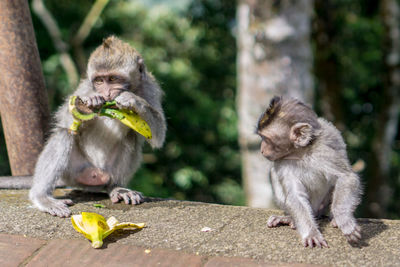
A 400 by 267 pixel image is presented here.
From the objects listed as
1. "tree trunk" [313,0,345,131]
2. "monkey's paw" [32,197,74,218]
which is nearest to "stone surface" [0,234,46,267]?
"monkey's paw" [32,197,74,218]

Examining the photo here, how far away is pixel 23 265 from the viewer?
304cm

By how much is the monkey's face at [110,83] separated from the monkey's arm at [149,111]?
0.56 ft

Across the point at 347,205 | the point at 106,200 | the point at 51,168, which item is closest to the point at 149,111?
the point at 106,200

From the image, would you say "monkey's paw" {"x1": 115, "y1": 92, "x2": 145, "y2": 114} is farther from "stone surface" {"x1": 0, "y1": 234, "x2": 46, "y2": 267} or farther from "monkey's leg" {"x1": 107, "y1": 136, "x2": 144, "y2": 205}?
"stone surface" {"x1": 0, "y1": 234, "x2": 46, "y2": 267}

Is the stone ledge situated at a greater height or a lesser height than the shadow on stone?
greater

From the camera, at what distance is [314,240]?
3.19 meters

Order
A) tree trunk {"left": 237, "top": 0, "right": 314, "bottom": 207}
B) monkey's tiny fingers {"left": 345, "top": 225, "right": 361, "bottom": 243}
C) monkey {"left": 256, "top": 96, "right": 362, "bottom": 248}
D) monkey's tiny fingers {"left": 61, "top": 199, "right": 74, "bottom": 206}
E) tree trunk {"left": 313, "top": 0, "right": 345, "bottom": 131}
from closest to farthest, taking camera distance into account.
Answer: monkey's tiny fingers {"left": 345, "top": 225, "right": 361, "bottom": 243} → monkey {"left": 256, "top": 96, "right": 362, "bottom": 248} → monkey's tiny fingers {"left": 61, "top": 199, "right": 74, "bottom": 206} → tree trunk {"left": 237, "top": 0, "right": 314, "bottom": 207} → tree trunk {"left": 313, "top": 0, "right": 345, "bottom": 131}

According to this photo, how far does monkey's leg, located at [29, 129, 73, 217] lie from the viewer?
420 centimetres

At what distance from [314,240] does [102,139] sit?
2.36m

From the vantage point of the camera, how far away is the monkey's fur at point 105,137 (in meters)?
4.35

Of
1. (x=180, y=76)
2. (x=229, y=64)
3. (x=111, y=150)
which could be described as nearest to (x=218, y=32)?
(x=229, y=64)

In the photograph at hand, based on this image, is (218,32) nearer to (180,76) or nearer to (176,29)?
(176,29)

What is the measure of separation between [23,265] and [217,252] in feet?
3.95

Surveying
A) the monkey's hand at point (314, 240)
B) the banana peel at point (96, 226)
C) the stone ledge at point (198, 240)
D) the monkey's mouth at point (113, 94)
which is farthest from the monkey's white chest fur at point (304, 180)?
the monkey's mouth at point (113, 94)
